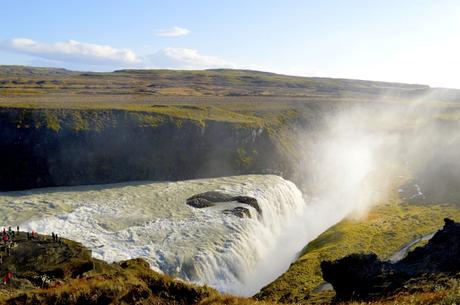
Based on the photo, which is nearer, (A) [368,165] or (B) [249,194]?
(B) [249,194]

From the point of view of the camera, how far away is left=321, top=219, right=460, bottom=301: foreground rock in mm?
27875

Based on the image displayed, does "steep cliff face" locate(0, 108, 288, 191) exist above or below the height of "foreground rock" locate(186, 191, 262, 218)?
above

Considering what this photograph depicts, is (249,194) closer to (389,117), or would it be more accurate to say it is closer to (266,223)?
(266,223)

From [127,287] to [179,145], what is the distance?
2383 inches

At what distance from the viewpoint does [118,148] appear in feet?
248

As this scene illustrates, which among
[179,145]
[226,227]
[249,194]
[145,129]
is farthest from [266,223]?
[145,129]

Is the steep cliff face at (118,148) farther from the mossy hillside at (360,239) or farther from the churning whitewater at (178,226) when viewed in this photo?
the mossy hillside at (360,239)

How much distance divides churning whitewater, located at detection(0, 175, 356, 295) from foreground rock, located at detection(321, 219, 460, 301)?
1882 centimetres

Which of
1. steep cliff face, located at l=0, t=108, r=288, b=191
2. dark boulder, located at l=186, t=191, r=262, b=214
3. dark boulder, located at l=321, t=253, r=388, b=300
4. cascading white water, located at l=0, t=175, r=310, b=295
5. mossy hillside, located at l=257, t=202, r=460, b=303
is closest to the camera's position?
dark boulder, located at l=321, t=253, r=388, b=300

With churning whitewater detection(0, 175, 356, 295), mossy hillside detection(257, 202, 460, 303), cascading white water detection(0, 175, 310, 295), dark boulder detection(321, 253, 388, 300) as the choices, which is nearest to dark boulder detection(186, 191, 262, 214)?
churning whitewater detection(0, 175, 356, 295)

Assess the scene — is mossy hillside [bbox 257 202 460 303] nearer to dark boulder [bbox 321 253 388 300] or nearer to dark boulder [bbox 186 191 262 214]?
dark boulder [bbox 321 253 388 300]

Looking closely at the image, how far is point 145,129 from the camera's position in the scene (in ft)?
262

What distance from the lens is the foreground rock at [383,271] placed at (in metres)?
27.9

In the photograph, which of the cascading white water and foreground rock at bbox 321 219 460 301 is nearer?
foreground rock at bbox 321 219 460 301
